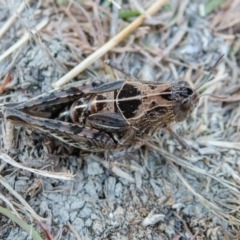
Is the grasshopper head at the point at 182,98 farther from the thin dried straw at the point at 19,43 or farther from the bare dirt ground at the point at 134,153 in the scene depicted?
the thin dried straw at the point at 19,43

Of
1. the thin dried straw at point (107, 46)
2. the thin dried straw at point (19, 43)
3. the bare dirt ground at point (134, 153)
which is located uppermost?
the thin dried straw at point (19, 43)

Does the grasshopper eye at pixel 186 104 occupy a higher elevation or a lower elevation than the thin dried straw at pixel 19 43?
lower

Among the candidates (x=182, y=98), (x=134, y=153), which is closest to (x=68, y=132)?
(x=134, y=153)

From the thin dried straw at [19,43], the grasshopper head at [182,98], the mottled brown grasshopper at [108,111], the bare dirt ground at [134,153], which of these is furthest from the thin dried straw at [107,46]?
the grasshopper head at [182,98]

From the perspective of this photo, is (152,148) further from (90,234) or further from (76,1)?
(76,1)

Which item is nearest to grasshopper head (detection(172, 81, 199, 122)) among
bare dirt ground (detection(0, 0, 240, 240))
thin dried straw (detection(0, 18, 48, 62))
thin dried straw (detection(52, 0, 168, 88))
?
bare dirt ground (detection(0, 0, 240, 240))

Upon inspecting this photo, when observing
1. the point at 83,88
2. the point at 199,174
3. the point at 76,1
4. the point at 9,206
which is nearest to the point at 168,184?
the point at 199,174
